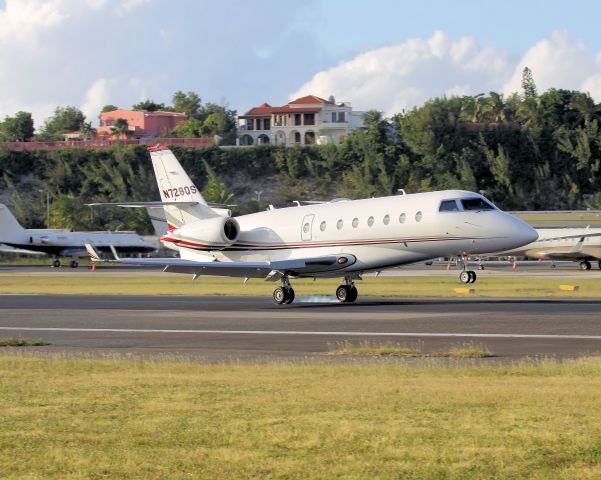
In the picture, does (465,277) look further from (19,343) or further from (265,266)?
(19,343)

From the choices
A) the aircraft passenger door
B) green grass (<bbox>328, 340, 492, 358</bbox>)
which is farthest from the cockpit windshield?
green grass (<bbox>328, 340, 492, 358</bbox>)

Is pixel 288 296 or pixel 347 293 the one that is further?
pixel 347 293

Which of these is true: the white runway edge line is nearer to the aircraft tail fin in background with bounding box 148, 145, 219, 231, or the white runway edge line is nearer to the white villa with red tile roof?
the aircraft tail fin in background with bounding box 148, 145, 219, 231

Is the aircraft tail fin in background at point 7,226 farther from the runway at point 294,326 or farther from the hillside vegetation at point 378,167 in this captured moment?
the runway at point 294,326

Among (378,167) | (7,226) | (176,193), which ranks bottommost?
(7,226)

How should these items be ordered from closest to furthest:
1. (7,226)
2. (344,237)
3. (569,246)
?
(344,237), (569,246), (7,226)

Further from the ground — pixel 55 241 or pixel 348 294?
pixel 55 241

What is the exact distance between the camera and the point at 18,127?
637ft

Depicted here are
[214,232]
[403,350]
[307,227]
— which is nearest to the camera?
[403,350]

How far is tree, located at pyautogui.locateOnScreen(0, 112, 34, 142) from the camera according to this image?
192750 mm

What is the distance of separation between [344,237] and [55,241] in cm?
7000

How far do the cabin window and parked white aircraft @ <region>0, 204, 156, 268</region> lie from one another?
67.8 meters

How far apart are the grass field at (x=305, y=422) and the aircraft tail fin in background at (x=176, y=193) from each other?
2248 centimetres

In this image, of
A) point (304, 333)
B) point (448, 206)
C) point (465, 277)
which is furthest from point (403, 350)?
point (465, 277)
